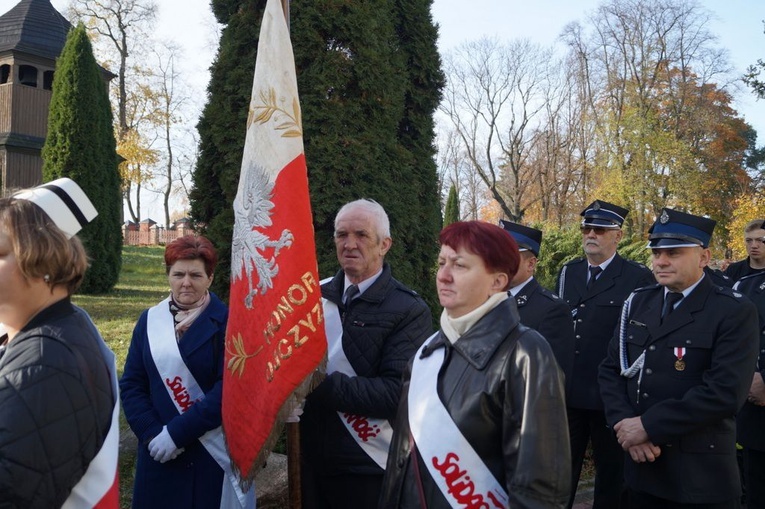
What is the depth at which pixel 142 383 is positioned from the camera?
137 inches

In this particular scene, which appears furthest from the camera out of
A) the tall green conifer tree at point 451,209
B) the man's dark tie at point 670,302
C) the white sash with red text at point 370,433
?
the tall green conifer tree at point 451,209

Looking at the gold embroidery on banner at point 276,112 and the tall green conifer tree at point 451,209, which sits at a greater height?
the tall green conifer tree at point 451,209

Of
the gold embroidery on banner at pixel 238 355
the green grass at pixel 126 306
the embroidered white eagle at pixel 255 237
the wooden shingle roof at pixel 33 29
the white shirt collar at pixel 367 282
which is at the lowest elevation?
the green grass at pixel 126 306

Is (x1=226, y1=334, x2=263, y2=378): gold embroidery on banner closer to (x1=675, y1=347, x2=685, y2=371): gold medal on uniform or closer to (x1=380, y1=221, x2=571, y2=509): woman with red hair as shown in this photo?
(x1=380, y1=221, x2=571, y2=509): woman with red hair

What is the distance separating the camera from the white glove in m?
3.15

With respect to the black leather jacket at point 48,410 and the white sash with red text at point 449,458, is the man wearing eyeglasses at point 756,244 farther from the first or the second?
the black leather jacket at point 48,410

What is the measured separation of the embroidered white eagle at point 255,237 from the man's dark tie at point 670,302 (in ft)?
6.81

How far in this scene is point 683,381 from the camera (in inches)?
131

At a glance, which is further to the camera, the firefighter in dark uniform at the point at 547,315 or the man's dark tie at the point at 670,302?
the firefighter in dark uniform at the point at 547,315

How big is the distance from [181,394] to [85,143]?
15413 millimetres

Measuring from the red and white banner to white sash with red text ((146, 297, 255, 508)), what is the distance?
177 millimetres

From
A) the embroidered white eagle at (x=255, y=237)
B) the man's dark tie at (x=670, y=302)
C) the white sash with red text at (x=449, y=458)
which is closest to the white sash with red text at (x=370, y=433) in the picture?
the embroidered white eagle at (x=255, y=237)

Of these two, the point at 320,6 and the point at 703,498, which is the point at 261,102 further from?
the point at 703,498

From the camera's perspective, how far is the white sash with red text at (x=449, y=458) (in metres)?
2.21
